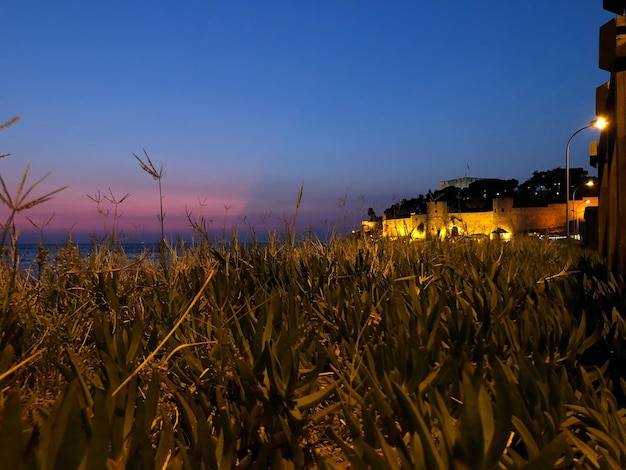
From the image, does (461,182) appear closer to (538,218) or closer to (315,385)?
(538,218)

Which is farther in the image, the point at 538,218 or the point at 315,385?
the point at 538,218

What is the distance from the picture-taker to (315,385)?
188cm

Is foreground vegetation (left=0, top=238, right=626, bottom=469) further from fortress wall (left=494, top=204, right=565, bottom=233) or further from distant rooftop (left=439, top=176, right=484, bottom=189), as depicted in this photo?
distant rooftop (left=439, top=176, right=484, bottom=189)

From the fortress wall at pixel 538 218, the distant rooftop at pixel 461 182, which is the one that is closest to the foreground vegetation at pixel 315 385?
the fortress wall at pixel 538 218

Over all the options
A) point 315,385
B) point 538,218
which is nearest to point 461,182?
point 538,218

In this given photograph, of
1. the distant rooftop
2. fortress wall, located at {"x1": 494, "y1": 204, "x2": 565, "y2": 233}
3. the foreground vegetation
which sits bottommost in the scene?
the foreground vegetation

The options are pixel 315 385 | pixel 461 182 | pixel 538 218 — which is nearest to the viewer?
pixel 315 385

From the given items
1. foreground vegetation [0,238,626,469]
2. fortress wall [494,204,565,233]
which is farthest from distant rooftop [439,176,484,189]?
foreground vegetation [0,238,626,469]

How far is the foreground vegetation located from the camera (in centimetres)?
106

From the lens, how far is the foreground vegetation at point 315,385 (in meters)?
1.06

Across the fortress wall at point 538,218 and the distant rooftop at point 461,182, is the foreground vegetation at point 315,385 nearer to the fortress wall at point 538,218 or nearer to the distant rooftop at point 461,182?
the fortress wall at point 538,218

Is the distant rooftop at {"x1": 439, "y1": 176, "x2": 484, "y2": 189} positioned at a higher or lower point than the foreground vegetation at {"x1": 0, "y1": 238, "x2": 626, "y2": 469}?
higher

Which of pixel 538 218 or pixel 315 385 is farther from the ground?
pixel 538 218

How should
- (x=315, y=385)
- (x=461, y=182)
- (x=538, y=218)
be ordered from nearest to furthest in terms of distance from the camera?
(x=315, y=385) → (x=538, y=218) → (x=461, y=182)
